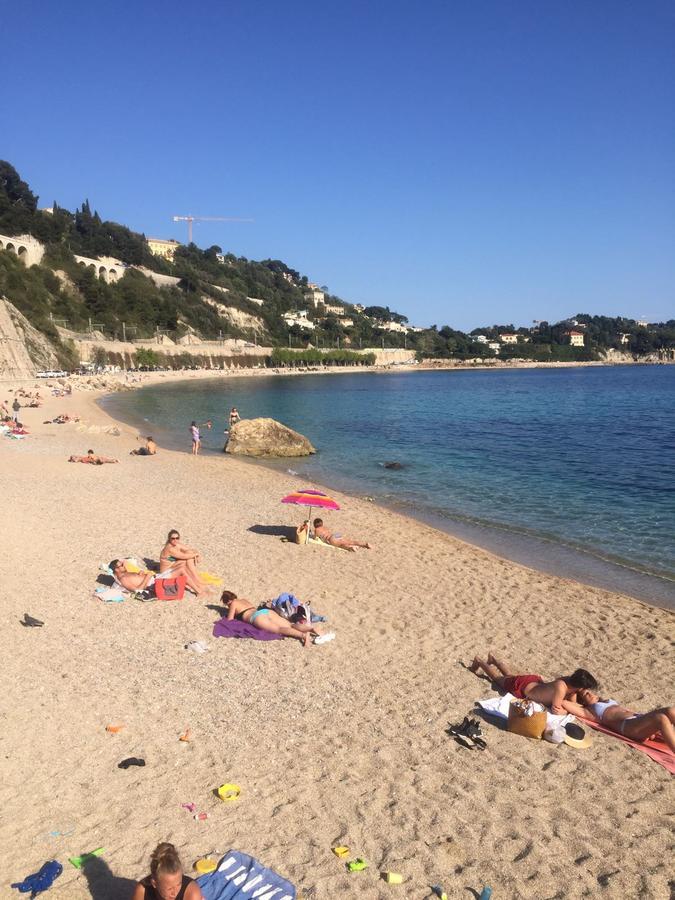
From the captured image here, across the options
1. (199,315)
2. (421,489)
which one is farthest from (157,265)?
(421,489)

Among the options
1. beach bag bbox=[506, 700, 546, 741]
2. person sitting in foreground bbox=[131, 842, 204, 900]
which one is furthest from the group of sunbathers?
person sitting in foreground bbox=[131, 842, 204, 900]

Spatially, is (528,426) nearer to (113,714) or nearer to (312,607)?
(312,607)

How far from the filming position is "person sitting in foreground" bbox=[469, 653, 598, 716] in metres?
6.62

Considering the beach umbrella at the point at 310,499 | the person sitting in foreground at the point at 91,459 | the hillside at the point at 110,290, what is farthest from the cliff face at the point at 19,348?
the beach umbrella at the point at 310,499

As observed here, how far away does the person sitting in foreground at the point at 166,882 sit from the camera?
386cm

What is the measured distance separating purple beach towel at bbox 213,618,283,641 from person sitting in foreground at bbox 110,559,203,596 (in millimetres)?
1496

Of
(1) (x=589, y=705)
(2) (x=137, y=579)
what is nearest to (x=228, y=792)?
(1) (x=589, y=705)

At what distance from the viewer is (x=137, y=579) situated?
971 cm

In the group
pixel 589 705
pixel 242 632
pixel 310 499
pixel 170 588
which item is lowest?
pixel 589 705

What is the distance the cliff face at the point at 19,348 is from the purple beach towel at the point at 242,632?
61.8m

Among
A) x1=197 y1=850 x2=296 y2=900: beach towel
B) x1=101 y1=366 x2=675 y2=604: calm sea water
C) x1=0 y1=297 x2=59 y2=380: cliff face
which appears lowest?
x1=101 y1=366 x2=675 y2=604: calm sea water

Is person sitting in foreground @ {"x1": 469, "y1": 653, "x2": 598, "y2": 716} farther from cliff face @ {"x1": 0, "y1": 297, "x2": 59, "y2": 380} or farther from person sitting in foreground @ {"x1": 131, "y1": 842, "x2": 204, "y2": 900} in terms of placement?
cliff face @ {"x1": 0, "y1": 297, "x2": 59, "y2": 380}

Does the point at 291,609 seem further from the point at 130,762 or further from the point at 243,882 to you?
the point at 243,882

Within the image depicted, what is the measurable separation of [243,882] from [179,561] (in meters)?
6.29
